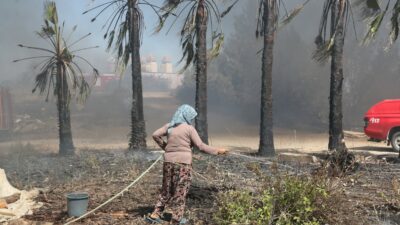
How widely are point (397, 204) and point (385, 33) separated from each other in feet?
121

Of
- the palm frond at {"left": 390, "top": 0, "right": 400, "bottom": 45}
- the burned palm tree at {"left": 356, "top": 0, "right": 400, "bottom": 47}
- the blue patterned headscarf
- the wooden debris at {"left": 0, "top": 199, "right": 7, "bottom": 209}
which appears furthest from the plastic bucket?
the palm frond at {"left": 390, "top": 0, "right": 400, "bottom": 45}

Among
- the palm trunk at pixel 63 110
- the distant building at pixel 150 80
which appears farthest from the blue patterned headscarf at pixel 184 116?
the distant building at pixel 150 80

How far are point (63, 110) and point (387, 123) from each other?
11399 millimetres

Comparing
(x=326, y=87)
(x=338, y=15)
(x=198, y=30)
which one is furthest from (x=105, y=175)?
(x=326, y=87)

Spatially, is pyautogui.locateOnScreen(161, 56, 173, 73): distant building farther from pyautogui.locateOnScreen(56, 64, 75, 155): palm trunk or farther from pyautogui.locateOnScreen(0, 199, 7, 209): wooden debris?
pyautogui.locateOnScreen(0, 199, 7, 209): wooden debris

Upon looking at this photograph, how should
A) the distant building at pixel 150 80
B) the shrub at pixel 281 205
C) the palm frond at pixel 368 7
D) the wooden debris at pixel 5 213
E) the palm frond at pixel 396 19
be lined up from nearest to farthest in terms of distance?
the shrub at pixel 281 205, the wooden debris at pixel 5 213, the palm frond at pixel 396 19, the palm frond at pixel 368 7, the distant building at pixel 150 80

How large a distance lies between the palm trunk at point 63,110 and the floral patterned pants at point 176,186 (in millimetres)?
11144

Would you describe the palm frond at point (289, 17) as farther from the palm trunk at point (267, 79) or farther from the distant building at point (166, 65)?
the distant building at point (166, 65)

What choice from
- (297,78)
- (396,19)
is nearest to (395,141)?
(396,19)

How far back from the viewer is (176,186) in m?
6.25

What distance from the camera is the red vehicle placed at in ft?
55.8

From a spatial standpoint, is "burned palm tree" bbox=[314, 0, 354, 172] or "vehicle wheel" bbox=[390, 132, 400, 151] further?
"vehicle wheel" bbox=[390, 132, 400, 151]

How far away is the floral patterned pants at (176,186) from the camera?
618cm

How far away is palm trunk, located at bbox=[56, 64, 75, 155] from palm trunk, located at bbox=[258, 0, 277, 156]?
6.72m
